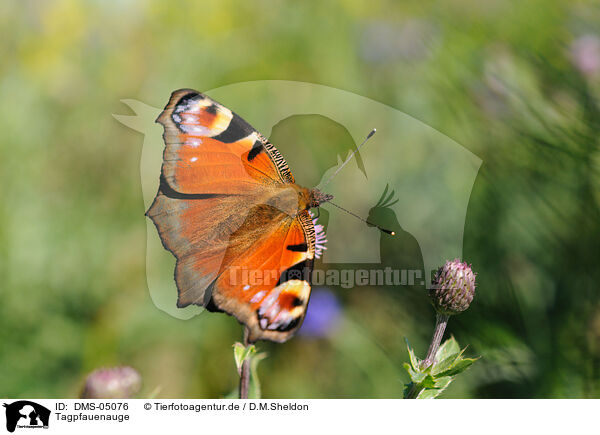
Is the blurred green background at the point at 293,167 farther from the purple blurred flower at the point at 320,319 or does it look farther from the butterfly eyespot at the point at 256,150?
the butterfly eyespot at the point at 256,150

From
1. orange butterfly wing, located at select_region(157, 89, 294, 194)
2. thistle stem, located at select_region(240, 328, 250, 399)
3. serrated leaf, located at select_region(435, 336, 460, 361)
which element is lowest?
thistle stem, located at select_region(240, 328, 250, 399)

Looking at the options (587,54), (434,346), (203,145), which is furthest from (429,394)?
(587,54)

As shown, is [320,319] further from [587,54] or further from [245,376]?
[587,54]

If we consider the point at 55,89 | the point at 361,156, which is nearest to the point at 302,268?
the point at 361,156

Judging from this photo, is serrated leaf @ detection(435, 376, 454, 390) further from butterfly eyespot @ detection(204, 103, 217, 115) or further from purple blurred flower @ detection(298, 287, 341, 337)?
butterfly eyespot @ detection(204, 103, 217, 115)

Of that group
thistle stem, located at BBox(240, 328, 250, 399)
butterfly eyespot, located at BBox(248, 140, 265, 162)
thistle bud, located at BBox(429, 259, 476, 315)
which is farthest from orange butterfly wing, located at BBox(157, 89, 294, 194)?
thistle bud, located at BBox(429, 259, 476, 315)
